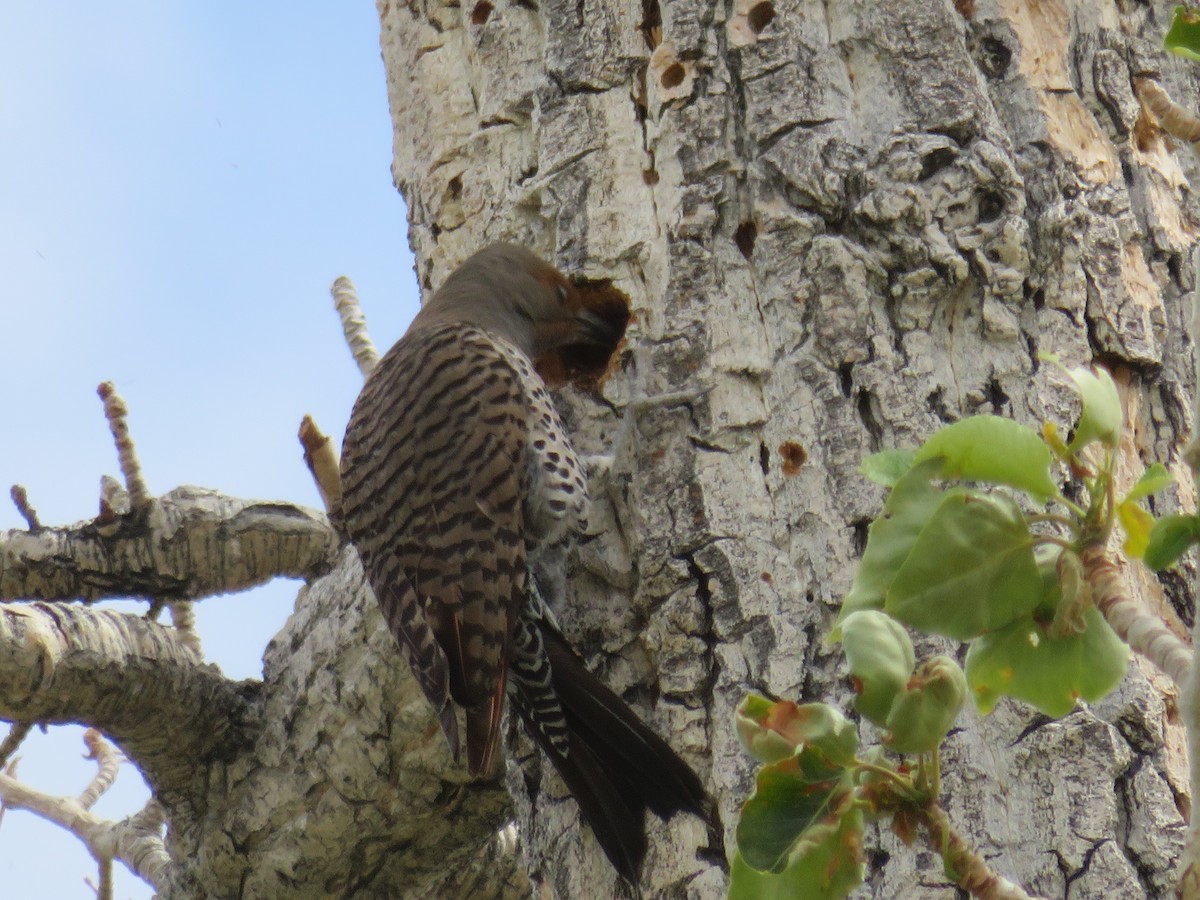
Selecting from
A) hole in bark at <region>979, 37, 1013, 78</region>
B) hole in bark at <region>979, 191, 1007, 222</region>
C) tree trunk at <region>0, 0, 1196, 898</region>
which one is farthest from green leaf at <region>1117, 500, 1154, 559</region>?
hole in bark at <region>979, 37, 1013, 78</region>

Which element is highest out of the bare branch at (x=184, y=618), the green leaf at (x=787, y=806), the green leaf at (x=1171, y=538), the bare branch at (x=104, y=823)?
the bare branch at (x=184, y=618)

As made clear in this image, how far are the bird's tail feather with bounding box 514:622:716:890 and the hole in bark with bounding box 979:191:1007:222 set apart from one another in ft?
3.27

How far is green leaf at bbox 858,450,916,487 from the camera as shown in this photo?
1181mm

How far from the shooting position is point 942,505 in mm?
1059

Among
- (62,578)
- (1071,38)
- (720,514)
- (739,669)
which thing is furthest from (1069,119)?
(62,578)

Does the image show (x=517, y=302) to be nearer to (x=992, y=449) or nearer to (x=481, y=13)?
(x=481, y=13)

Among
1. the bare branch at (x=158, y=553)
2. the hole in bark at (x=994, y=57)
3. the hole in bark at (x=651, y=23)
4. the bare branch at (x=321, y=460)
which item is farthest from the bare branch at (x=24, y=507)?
the hole in bark at (x=994, y=57)

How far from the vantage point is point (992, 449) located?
3.48 ft

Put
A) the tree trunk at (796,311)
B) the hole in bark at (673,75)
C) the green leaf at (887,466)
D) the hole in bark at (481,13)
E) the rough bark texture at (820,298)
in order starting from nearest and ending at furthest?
the green leaf at (887,466)
the tree trunk at (796,311)
the rough bark texture at (820,298)
the hole in bark at (673,75)
the hole in bark at (481,13)

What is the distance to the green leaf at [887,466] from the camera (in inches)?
46.5

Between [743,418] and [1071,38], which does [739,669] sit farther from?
[1071,38]

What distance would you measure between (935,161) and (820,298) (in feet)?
0.98

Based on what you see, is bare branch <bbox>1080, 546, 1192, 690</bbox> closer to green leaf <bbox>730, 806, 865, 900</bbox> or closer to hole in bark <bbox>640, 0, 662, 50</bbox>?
green leaf <bbox>730, 806, 865, 900</bbox>

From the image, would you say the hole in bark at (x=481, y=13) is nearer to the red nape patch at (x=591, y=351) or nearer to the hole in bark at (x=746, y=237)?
the red nape patch at (x=591, y=351)
